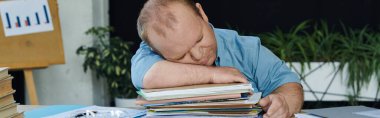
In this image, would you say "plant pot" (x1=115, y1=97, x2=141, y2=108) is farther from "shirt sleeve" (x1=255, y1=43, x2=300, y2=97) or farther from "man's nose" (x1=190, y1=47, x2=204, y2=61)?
"man's nose" (x1=190, y1=47, x2=204, y2=61)

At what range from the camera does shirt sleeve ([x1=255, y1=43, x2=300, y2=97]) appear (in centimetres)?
134

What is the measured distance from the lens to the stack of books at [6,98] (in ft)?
3.55

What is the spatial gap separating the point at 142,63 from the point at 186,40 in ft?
0.60

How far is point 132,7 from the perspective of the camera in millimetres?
4121

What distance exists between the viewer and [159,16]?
1.12 m

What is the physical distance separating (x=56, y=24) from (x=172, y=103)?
2.23 metres

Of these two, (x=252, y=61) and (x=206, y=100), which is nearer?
(x=206, y=100)

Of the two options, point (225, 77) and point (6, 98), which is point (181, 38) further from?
point (6, 98)

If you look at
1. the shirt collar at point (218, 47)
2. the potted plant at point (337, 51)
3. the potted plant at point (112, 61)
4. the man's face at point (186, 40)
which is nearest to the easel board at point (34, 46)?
the potted plant at point (112, 61)

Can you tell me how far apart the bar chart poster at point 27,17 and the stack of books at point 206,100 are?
2210 mm

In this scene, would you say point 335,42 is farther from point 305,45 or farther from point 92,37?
point 92,37

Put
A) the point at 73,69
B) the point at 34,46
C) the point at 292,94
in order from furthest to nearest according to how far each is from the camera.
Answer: the point at 73,69, the point at 34,46, the point at 292,94

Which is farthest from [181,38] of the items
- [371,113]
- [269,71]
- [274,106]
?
[371,113]

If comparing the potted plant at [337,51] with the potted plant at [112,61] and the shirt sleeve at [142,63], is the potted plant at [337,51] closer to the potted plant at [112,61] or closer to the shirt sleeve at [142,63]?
the potted plant at [112,61]
